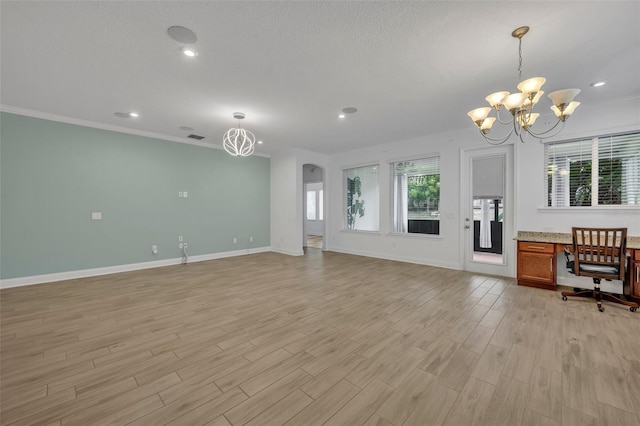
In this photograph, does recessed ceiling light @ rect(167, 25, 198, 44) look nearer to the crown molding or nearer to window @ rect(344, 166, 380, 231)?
the crown molding

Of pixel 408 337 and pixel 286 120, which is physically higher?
pixel 286 120

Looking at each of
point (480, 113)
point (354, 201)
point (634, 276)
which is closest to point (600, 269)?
point (634, 276)

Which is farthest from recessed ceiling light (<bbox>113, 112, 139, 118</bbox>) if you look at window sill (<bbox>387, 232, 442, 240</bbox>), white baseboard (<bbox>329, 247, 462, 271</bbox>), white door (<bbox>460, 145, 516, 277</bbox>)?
white door (<bbox>460, 145, 516, 277</bbox>)

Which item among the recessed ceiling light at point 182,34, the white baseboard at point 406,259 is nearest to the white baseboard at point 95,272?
the white baseboard at point 406,259

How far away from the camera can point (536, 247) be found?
13.5ft

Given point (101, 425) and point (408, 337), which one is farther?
point (408, 337)

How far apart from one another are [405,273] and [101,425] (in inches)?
183

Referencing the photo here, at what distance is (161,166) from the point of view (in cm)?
577

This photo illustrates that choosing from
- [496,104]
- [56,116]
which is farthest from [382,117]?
[56,116]

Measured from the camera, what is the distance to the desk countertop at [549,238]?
12.0 ft

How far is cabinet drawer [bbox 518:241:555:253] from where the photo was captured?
4000 mm

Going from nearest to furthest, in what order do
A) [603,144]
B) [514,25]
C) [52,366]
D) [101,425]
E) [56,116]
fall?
1. [101,425]
2. [52,366]
3. [514,25]
4. [603,144]
5. [56,116]

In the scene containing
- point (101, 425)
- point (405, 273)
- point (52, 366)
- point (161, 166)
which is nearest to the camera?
point (101, 425)

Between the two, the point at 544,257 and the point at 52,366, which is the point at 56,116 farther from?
the point at 544,257
